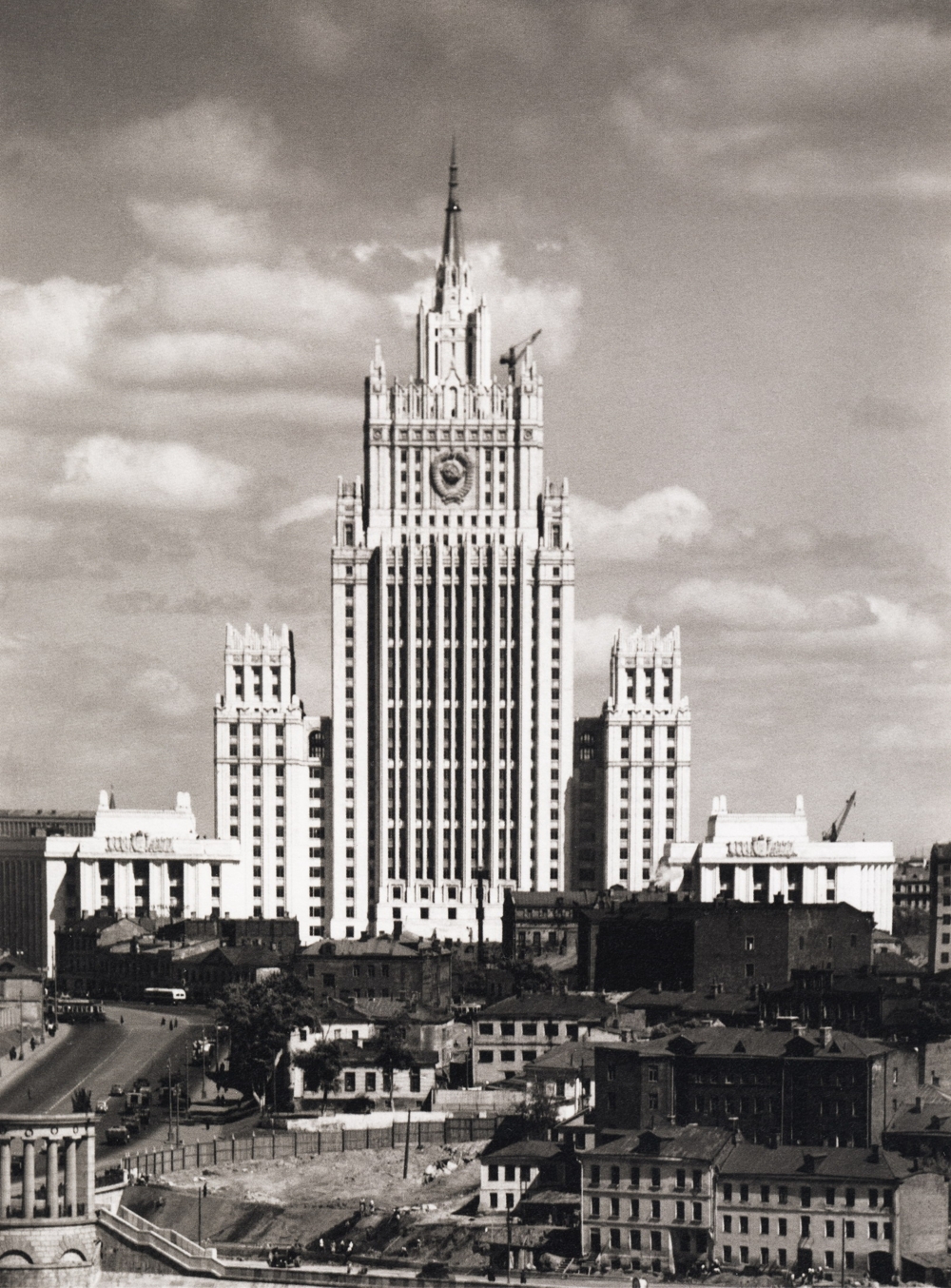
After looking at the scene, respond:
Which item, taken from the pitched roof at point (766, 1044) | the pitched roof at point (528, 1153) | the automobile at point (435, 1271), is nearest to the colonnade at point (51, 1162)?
the automobile at point (435, 1271)

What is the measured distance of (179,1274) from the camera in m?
170

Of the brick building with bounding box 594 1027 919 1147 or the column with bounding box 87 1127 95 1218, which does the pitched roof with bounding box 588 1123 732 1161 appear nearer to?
the brick building with bounding box 594 1027 919 1147

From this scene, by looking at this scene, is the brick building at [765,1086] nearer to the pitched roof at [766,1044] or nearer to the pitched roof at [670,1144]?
the pitched roof at [766,1044]

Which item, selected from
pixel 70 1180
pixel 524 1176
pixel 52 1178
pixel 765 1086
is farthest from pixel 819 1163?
pixel 52 1178

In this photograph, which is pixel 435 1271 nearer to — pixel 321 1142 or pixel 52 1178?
pixel 52 1178

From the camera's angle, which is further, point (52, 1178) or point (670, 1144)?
point (670, 1144)

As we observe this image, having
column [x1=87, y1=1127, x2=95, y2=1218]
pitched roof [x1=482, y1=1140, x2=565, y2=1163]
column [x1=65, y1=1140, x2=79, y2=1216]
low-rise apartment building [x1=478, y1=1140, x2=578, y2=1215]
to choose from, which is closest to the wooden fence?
pitched roof [x1=482, y1=1140, x2=565, y2=1163]

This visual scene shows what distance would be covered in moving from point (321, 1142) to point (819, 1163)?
32.9m

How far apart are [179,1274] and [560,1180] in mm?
19638

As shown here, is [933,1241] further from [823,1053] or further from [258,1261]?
[258,1261]

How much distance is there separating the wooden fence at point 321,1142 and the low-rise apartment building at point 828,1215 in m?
25.1

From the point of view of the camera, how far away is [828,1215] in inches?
6644

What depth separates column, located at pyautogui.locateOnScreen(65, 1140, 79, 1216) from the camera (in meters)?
170

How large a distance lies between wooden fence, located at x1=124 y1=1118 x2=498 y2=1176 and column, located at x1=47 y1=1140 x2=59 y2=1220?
17257 millimetres
